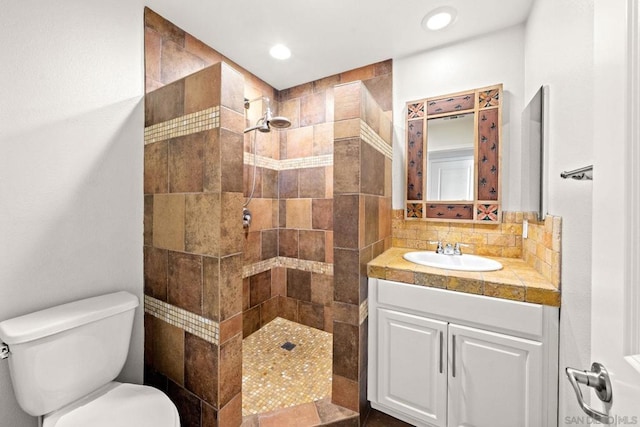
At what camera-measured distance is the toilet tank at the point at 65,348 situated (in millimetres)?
985

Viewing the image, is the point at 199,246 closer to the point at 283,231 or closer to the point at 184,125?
the point at 184,125

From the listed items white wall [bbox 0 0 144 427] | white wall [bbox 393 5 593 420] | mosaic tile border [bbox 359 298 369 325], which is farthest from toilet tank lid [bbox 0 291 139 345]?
white wall [bbox 393 5 593 420]

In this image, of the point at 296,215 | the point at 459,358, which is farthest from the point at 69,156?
the point at 459,358

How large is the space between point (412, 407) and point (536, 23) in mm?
2259

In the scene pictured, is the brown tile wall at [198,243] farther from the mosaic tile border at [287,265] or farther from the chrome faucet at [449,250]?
the chrome faucet at [449,250]

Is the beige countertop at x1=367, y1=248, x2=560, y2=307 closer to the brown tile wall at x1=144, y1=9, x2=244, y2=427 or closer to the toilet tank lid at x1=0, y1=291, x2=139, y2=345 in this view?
the brown tile wall at x1=144, y1=9, x2=244, y2=427

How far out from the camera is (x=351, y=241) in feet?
4.70

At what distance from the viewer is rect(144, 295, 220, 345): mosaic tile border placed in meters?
1.21

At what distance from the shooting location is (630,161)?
373 millimetres

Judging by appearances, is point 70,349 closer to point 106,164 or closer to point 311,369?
point 106,164

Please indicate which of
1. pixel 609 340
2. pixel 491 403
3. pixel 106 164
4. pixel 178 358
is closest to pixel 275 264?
pixel 178 358

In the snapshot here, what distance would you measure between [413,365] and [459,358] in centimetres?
24

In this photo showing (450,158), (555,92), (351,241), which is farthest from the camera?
(450,158)

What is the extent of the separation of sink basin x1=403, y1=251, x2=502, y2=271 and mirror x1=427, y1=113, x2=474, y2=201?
415 mm
